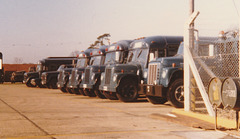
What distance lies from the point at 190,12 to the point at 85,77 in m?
10.5

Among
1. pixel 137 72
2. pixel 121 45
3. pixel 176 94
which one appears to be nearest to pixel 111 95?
pixel 137 72

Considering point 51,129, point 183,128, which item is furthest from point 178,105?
point 51,129

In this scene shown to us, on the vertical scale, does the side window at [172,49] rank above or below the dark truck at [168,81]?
above

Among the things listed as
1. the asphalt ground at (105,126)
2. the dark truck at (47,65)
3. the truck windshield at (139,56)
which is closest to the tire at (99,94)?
the truck windshield at (139,56)

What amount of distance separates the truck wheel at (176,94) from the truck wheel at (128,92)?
11.2ft

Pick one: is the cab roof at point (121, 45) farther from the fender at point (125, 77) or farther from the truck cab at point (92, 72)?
the fender at point (125, 77)

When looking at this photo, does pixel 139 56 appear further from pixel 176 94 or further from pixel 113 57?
pixel 176 94

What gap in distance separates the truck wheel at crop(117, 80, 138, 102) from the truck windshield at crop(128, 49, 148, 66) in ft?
3.42

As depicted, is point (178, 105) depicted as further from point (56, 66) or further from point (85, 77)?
point (56, 66)

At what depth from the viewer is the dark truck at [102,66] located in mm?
19578

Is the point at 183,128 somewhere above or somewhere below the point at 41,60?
below

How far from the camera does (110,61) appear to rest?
20.5 m

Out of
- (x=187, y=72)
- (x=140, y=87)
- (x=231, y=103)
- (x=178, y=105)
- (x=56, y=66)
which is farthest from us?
(x=56, y=66)

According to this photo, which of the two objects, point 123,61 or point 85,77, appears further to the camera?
point 85,77
